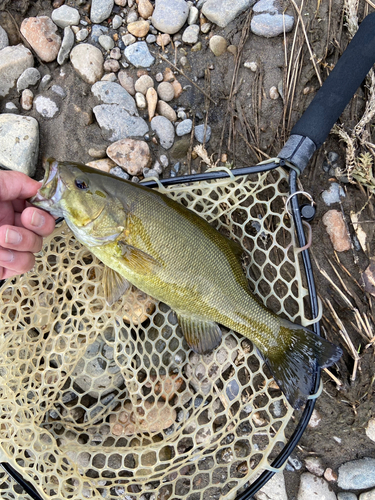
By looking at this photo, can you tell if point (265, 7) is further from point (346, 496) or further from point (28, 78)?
point (346, 496)

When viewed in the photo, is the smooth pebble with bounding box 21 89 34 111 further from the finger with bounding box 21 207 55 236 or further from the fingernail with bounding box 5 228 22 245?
the fingernail with bounding box 5 228 22 245

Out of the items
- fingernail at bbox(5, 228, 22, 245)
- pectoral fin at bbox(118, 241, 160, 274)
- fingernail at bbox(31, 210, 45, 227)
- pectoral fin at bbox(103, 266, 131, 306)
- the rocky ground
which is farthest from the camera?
the rocky ground

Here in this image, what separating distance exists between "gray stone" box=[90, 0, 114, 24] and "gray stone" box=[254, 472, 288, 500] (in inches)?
192

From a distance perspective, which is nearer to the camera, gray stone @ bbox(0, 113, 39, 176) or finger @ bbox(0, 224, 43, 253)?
finger @ bbox(0, 224, 43, 253)

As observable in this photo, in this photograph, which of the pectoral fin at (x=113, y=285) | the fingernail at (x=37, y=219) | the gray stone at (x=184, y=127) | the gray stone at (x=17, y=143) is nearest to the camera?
the fingernail at (x=37, y=219)

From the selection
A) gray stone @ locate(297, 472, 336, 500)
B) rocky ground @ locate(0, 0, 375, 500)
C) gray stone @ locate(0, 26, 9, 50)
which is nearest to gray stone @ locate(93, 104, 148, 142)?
rocky ground @ locate(0, 0, 375, 500)

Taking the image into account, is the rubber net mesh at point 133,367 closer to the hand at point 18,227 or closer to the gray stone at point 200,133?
the hand at point 18,227

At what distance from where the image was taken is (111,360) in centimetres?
356

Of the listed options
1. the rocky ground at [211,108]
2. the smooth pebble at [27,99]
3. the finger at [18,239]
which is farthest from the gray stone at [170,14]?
the finger at [18,239]

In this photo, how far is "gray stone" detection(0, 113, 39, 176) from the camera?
3701 mm

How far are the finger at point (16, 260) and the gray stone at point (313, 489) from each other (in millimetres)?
3261

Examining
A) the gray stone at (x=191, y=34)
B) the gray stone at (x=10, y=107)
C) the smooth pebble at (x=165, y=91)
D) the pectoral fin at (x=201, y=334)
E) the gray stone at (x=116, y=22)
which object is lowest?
the pectoral fin at (x=201, y=334)

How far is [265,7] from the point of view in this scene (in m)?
3.73

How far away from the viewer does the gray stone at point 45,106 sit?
3826 millimetres
